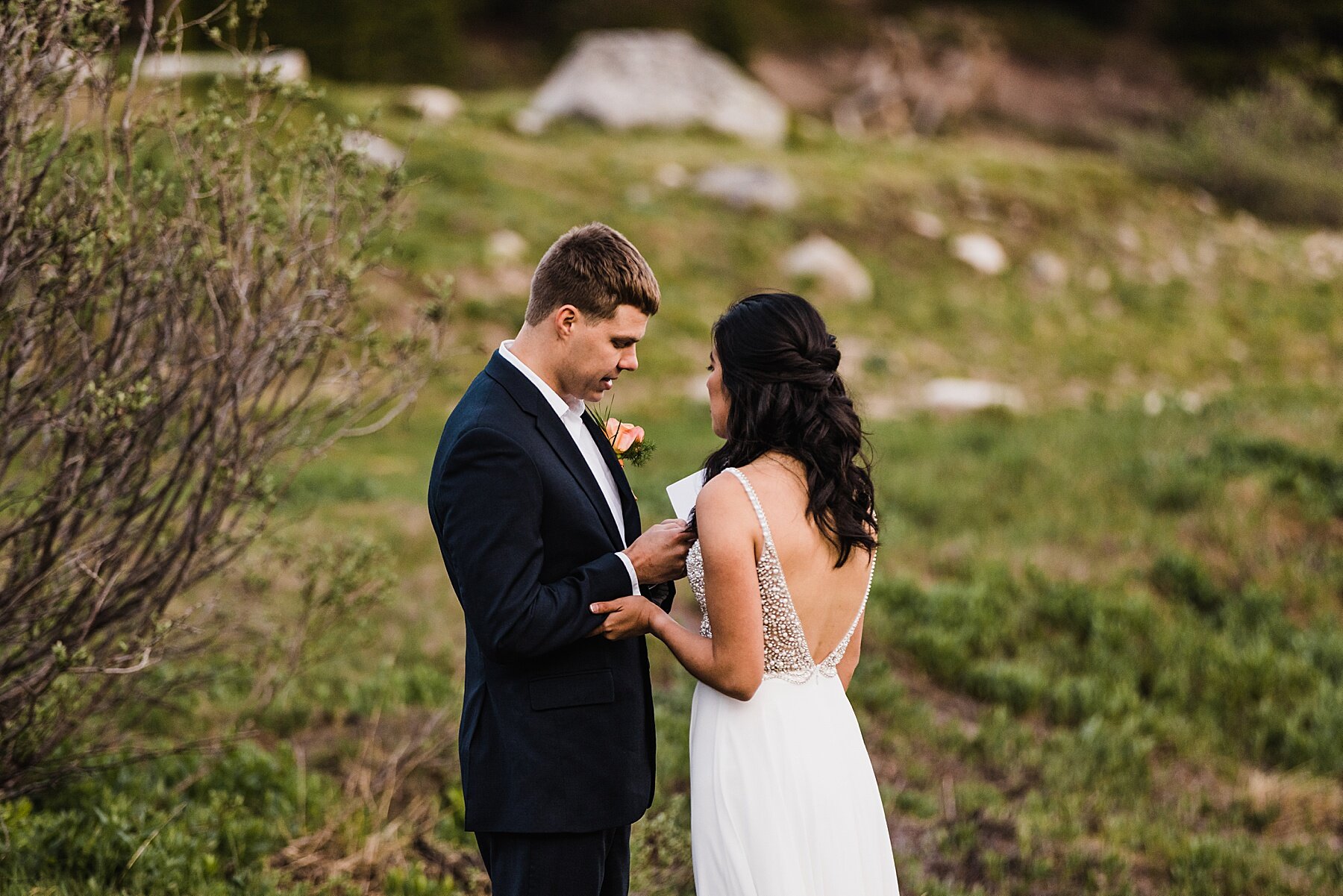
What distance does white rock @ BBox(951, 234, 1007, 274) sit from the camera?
17625 millimetres

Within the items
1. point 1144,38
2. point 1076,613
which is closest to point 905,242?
point 1076,613

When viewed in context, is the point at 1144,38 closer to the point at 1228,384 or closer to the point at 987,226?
the point at 987,226

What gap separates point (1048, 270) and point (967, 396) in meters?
5.90

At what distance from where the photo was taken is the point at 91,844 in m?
4.09

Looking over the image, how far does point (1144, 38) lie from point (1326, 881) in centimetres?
4298

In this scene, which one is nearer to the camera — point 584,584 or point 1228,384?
point 584,584

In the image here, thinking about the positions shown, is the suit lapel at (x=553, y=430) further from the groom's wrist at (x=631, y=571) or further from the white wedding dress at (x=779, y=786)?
the white wedding dress at (x=779, y=786)

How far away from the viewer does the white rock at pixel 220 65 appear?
4.11 meters

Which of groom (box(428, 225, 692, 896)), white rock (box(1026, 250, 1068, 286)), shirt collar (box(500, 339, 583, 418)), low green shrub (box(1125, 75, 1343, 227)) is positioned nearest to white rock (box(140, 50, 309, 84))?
shirt collar (box(500, 339, 583, 418))

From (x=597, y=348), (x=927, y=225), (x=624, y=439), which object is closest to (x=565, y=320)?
(x=597, y=348)

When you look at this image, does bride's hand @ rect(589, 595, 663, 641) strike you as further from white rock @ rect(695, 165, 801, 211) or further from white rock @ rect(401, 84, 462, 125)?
white rock @ rect(401, 84, 462, 125)

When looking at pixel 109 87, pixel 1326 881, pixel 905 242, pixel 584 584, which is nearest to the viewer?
pixel 584 584

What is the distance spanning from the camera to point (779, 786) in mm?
3004

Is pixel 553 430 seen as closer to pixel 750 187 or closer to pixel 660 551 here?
pixel 660 551
